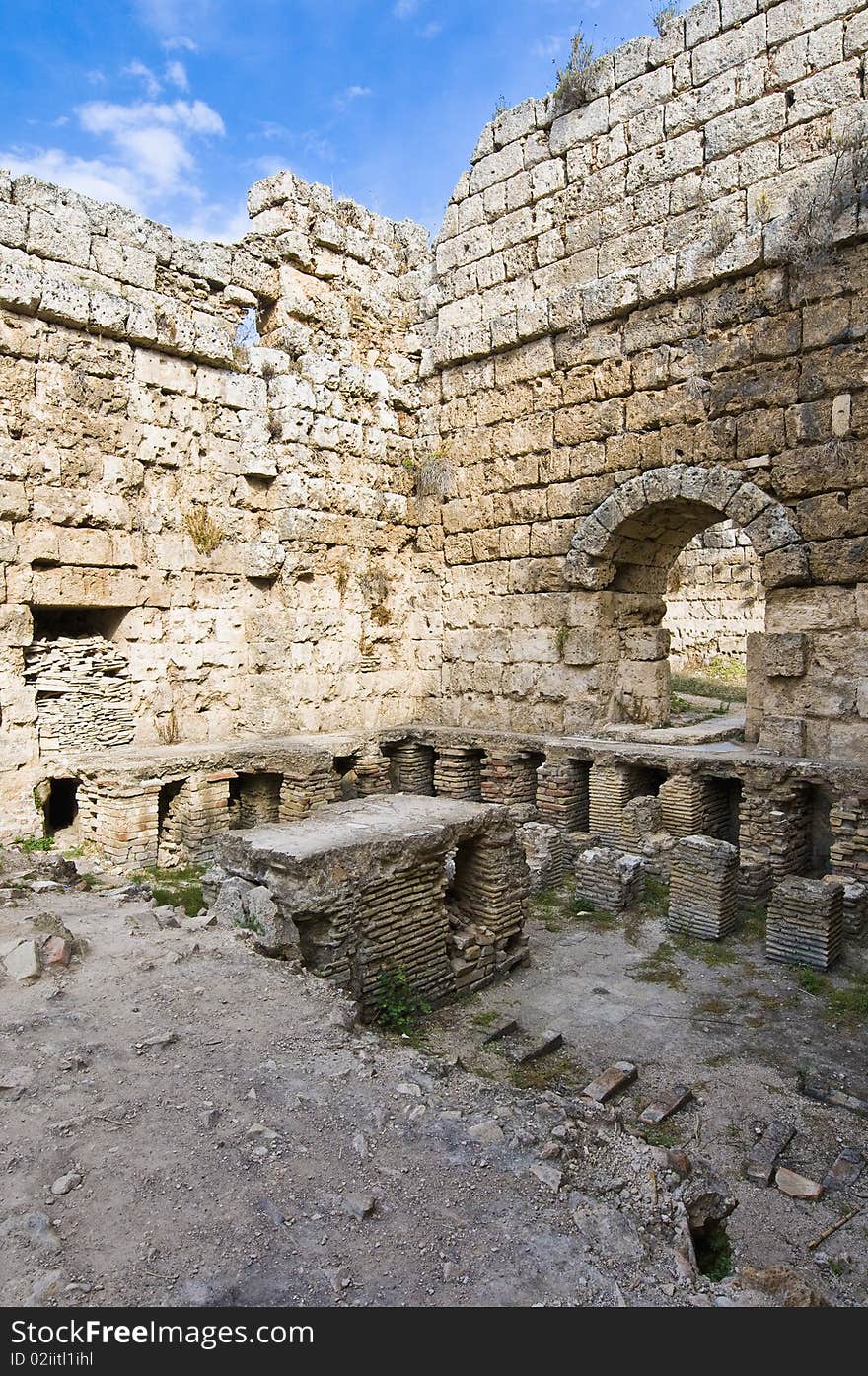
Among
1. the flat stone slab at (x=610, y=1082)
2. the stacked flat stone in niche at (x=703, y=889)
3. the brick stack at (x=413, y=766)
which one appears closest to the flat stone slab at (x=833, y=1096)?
the flat stone slab at (x=610, y=1082)

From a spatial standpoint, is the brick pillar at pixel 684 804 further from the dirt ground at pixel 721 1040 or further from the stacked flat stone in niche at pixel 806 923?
the stacked flat stone in niche at pixel 806 923

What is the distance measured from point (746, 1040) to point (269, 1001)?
278cm

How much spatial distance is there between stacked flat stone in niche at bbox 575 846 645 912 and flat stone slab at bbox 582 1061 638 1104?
7.89 ft

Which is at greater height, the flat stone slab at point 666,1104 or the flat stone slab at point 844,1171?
the flat stone slab at point 666,1104

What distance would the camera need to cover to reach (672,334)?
7961 mm

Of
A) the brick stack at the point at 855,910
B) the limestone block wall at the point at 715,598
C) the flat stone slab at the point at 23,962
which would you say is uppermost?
the limestone block wall at the point at 715,598

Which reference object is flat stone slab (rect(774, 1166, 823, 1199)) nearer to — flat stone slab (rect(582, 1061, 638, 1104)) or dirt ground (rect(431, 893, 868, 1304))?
dirt ground (rect(431, 893, 868, 1304))

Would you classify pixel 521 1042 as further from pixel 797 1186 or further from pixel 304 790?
pixel 304 790

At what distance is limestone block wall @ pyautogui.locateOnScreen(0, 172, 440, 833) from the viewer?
23.6ft

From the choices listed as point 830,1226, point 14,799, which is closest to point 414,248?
point 14,799

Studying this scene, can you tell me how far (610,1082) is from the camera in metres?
4.21

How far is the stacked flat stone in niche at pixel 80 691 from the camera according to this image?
24.1 ft

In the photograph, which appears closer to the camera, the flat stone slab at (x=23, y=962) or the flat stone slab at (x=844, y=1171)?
the flat stone slab at (x=844, y=1171)

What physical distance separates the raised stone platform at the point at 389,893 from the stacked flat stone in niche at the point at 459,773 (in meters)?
2.96
